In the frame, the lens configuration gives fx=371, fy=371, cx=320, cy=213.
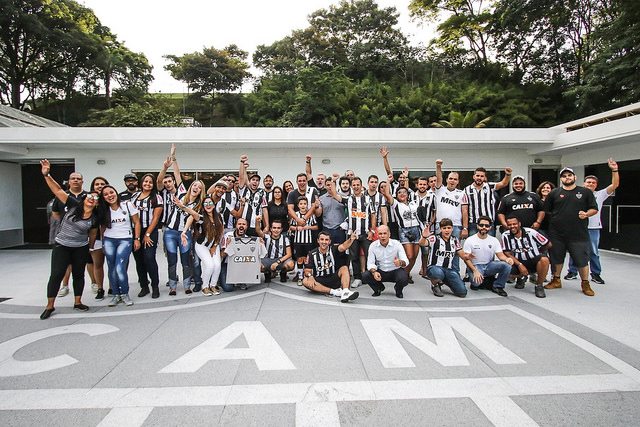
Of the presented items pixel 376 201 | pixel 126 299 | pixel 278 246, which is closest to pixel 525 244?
pixel 376 201

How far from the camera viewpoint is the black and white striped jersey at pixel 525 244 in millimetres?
5406

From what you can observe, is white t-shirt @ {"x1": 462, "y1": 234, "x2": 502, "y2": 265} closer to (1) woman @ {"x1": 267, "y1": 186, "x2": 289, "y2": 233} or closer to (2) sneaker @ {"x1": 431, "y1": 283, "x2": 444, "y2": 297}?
(2) sneaker @ {"x1": 431, "y1": 283, "x2": 444, "y2": 297}

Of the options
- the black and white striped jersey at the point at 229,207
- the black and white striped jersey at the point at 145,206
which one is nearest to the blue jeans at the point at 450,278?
the black and white striped jersey at the point at 229,207

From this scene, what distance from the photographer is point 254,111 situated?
2623 centimetres

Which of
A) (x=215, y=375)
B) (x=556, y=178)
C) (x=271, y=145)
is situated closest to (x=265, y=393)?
(x=215, y=375)

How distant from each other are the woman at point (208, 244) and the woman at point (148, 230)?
20.5 inches

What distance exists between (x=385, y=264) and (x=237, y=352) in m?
2.52

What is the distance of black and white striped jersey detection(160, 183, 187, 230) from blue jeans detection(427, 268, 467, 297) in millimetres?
3747

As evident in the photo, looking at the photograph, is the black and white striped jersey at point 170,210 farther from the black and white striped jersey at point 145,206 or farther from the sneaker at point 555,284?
the sneaker at point 555,284

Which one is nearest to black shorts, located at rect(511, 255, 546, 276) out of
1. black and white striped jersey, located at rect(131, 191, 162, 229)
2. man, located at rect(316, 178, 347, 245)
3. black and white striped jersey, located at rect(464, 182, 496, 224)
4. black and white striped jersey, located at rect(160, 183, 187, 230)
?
black and white striped jersey, located at rect(464, 182, 496, 224)

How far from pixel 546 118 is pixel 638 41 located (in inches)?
298

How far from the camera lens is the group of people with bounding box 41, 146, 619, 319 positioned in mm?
4883

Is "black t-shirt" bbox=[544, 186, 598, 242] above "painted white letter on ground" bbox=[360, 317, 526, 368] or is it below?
above

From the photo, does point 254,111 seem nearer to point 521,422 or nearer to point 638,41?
point 638,41
